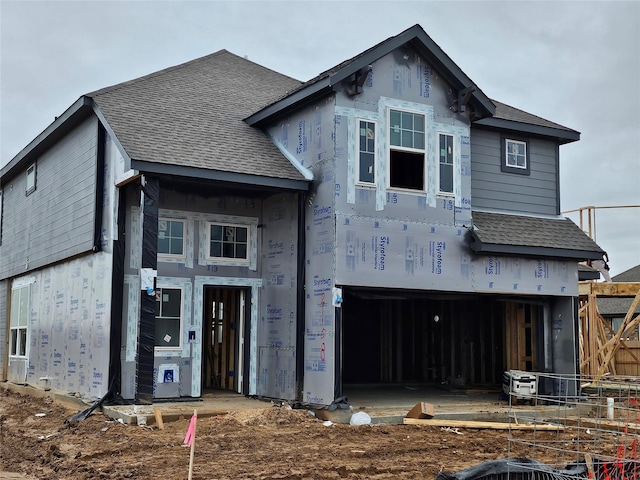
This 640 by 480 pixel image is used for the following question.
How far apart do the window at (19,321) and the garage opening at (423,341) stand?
865cm

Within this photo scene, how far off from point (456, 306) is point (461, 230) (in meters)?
6.08

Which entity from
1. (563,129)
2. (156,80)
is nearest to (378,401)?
(563,129)

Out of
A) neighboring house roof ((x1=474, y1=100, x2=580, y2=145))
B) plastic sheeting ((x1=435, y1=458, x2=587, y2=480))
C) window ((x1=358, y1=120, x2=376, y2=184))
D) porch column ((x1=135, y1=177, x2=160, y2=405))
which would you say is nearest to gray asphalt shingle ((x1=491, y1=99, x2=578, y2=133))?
neighboring house roof ((x1=474, y1=100, x2=580, y2=145))

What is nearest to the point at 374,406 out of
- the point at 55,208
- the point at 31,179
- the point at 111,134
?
the point at 111,134

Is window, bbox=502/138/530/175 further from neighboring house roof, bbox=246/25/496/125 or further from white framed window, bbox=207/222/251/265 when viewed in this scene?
white framed window, bbox=207/222/251/265

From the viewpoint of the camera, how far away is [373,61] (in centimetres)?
1409

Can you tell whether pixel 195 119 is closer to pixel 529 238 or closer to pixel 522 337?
pixel 529 238

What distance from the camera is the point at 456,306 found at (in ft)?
67.7

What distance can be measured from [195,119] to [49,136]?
438cm

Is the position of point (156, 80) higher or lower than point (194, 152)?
higher

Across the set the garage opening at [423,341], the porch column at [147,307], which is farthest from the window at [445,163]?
the porch column at [147,307]

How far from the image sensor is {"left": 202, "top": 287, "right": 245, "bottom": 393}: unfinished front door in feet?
52.2

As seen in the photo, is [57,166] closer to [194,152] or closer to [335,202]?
[194,152]

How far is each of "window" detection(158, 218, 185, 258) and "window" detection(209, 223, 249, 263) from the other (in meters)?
0.61
